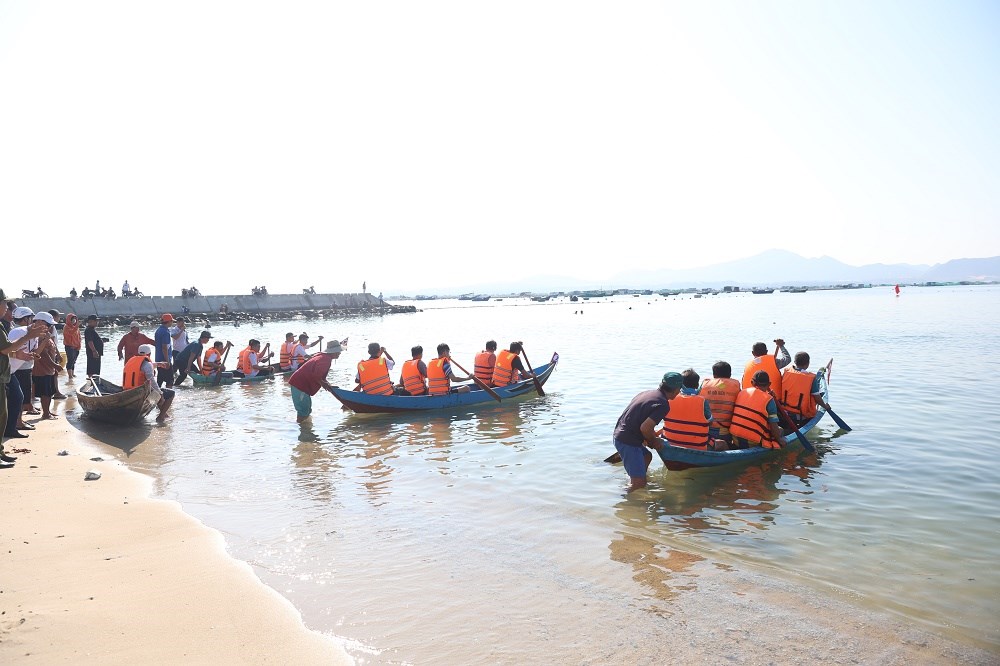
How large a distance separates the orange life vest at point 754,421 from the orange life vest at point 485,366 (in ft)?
26.8

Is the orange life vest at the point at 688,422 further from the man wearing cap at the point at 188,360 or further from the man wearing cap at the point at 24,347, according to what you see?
the man wearing cap at the point at 188,360

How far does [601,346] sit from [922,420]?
933 inches

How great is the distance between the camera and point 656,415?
896 cm

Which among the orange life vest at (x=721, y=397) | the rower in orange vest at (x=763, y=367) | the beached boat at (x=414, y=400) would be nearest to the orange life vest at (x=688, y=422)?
the orange life vest at (x=721, y=397)

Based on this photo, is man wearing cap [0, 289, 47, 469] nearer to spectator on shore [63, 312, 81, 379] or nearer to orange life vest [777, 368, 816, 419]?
orange life vest [777, 368, 816, 419]

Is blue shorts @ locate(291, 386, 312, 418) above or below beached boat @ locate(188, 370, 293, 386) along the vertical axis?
above

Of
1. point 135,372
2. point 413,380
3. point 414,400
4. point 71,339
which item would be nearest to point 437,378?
point 413,380

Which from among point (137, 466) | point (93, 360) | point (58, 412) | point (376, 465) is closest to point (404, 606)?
point (376, 465)

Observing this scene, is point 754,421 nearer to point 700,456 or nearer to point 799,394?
point 700,456

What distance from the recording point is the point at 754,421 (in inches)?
431

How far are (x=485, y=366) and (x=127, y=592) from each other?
42.0 ft

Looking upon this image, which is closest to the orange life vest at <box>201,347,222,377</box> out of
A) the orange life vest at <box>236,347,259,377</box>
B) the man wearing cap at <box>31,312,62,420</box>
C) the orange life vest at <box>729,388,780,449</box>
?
the orange life vest at <box>236,347,259,377</box>

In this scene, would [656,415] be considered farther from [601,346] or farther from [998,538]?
[601,346]

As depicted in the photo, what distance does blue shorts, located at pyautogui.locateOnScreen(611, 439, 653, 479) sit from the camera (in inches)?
369
